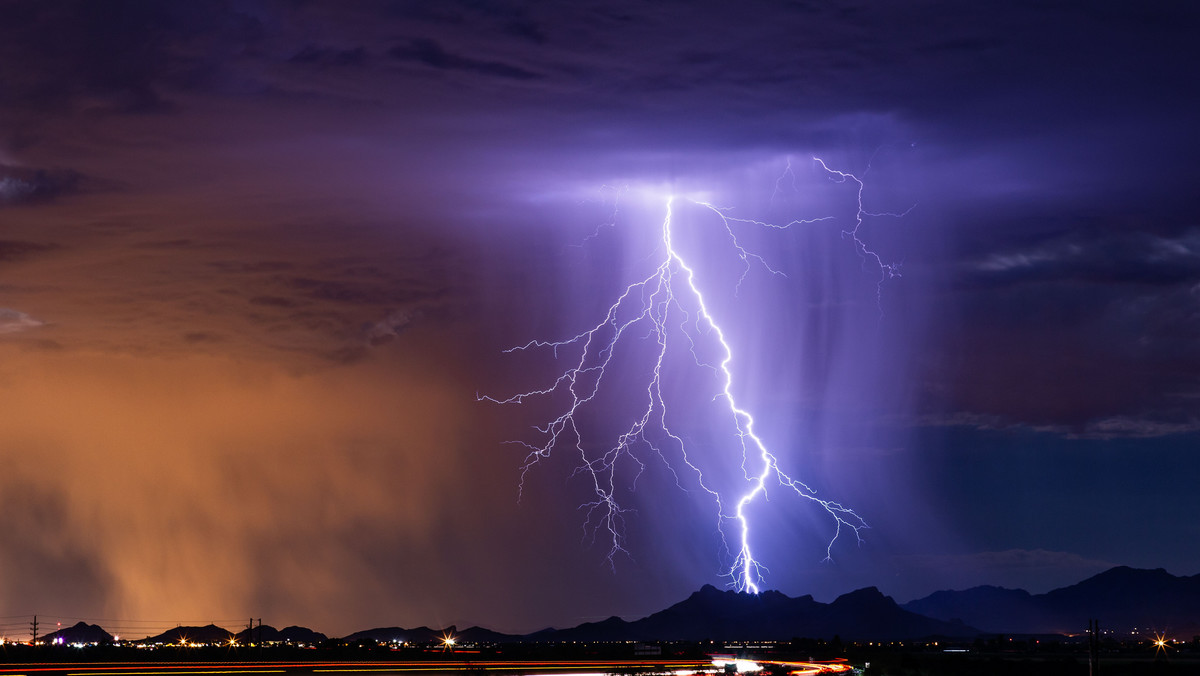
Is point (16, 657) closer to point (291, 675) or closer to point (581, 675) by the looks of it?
point (291, 675)

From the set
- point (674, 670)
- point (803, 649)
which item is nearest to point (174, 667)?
point (674, 670)

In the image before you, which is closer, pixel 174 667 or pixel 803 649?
pixel 174 667

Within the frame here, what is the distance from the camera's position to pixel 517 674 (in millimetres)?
64125

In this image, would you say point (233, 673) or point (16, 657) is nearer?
point (233, 673)

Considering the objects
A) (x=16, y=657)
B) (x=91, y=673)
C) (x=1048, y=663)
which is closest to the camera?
(x=91, y=673)

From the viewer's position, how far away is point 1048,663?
268 ft

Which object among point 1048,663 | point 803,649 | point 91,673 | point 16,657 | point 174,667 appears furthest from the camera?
point 803,649

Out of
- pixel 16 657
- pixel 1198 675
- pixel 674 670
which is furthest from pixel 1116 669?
pixel 16 657

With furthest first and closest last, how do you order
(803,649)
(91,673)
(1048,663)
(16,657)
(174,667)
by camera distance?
(803,649)
(16,657)
(1048,663)
(174,667)
(91,673)

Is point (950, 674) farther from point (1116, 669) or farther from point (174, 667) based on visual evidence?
point (174, 667)

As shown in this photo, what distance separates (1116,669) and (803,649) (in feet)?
244

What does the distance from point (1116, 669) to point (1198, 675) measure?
12.2m

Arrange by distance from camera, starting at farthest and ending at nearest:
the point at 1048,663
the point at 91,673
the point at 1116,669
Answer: the point at 1048,663
the point at 1116,669
the point at 91,673

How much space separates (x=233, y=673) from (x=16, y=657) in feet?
109
